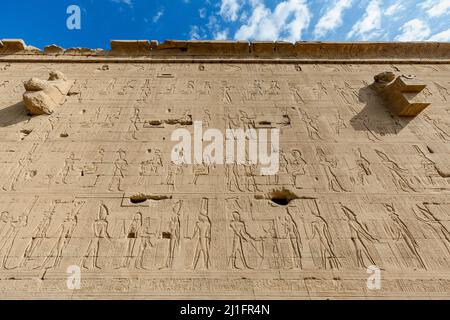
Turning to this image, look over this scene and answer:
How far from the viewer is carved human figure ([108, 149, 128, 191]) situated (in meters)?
3.84

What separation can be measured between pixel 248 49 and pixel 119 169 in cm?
444

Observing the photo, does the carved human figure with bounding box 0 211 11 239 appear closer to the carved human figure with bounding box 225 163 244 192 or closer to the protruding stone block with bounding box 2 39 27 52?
the carved human figure with bounding box 225 163 244 192

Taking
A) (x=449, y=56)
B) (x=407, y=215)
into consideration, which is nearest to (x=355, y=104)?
(x=407, y=215)

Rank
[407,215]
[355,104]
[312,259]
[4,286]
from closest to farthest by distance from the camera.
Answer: [4,286]
[312,259]
[407,215]
[355,104]

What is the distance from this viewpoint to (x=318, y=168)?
4035mm

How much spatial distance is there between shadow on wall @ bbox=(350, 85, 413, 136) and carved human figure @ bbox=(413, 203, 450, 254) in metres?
1.56

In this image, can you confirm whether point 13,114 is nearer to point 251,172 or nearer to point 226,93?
point 226,93

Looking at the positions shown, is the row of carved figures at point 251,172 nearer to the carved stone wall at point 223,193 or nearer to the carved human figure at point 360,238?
the carved stone wall at point 223,193

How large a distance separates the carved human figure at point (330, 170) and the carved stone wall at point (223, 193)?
0.8 inches

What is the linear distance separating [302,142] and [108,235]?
3.44 metres

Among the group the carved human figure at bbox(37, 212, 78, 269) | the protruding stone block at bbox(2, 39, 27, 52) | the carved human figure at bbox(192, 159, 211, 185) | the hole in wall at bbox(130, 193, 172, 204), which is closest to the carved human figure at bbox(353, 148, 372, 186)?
the carved human figure at bbox(192, 159, 211, 185)

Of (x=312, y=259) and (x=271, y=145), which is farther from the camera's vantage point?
(x=271, y=145)

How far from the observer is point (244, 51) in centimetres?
633
